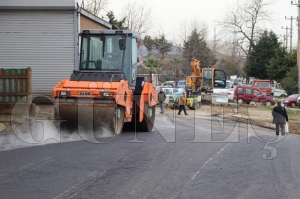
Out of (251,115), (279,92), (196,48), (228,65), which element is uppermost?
(196,48)

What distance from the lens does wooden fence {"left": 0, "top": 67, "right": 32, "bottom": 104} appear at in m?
17.3

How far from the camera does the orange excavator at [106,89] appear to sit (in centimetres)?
1360

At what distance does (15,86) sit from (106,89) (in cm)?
526

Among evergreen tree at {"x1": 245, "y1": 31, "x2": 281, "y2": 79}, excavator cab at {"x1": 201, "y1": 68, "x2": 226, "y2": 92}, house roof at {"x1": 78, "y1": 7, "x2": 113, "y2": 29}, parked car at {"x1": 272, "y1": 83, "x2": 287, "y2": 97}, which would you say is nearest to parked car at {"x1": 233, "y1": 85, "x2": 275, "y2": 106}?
excavator cab at {"x1": 201, "y1": 68, "x2": 226, "y2": 92}

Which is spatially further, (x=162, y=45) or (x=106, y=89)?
(x=162, y=45)

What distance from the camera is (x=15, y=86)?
57.4ft

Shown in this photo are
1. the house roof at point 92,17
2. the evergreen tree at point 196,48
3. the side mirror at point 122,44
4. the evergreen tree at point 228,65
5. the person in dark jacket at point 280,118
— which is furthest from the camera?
the evergreen tree at point 228,65

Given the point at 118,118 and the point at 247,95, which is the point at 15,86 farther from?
the point at 247,95

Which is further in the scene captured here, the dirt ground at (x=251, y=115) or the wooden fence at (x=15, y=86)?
the dirt ground at (x=251, y=115)

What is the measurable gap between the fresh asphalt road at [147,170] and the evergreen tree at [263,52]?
2082 inches

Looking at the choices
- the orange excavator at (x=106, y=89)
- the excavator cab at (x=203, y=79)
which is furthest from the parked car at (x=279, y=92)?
the orange excavator at (x=106, y=89)

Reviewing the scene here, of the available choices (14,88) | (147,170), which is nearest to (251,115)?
(14,88)

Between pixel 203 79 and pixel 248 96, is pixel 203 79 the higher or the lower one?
the higher one

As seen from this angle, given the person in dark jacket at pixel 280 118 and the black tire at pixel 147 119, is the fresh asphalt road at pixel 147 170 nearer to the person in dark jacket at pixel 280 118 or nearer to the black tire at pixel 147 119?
the black tire at pixel 147 119
